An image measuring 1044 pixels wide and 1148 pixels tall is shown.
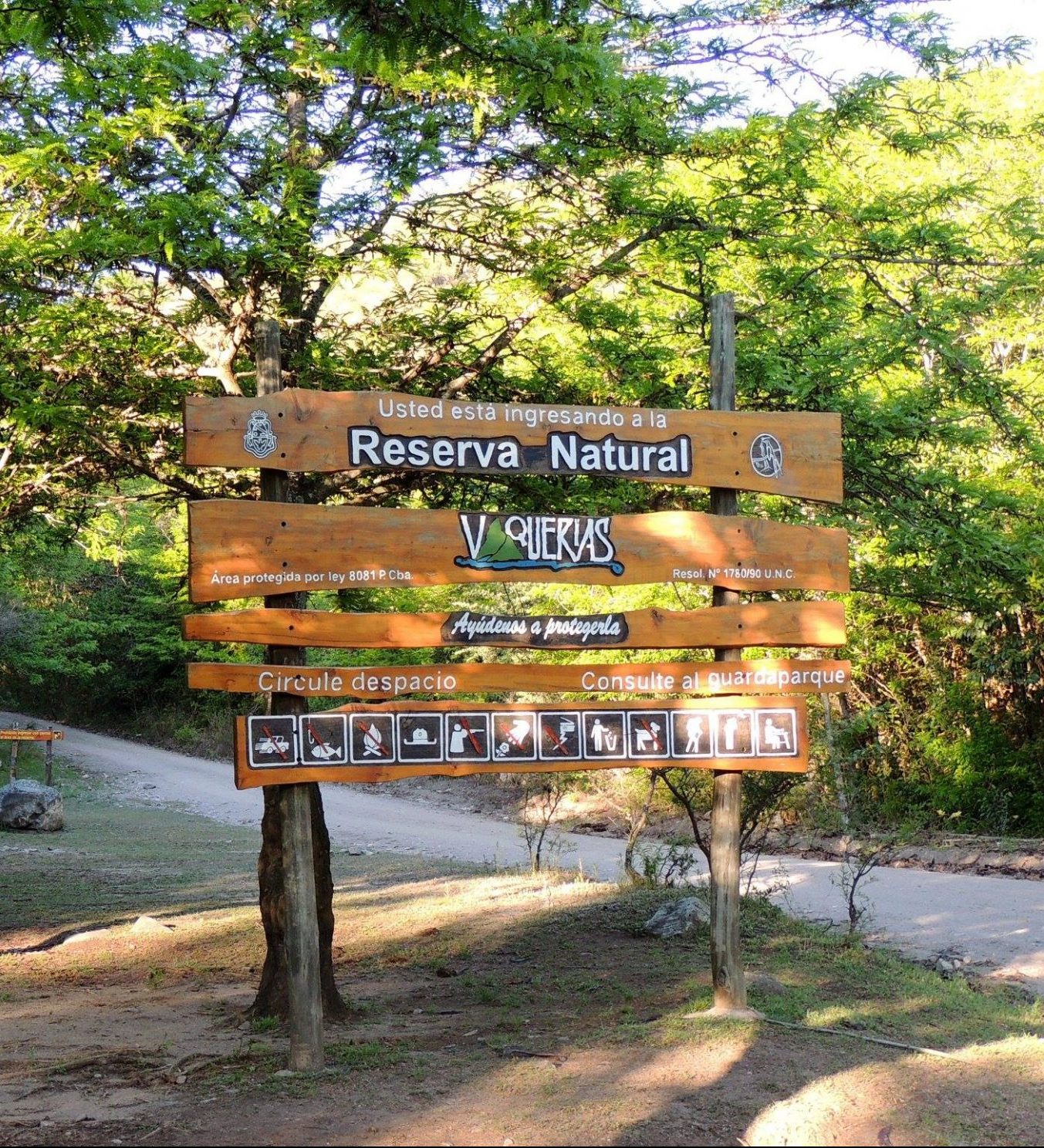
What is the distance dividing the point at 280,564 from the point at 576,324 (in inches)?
170

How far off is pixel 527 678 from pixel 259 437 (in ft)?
6.59

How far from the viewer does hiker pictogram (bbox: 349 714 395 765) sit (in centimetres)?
679

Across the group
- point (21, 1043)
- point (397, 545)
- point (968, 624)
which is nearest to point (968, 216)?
point (968, 624)

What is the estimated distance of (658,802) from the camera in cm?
2130

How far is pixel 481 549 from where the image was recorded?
23.2 ft

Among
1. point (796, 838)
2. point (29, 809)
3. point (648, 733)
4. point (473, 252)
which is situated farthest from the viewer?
point (29, 809)

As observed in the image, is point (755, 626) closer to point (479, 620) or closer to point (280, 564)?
point (479, 620)

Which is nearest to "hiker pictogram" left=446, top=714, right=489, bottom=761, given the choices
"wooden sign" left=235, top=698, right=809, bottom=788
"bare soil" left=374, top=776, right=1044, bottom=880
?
"wooden sign" left=235, top=698, right=809, bottom=788

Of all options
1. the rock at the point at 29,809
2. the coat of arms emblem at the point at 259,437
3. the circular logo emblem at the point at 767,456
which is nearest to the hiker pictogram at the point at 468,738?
the coat of arms emblem at the point at 259,437

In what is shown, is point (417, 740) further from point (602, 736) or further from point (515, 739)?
point (602, 736)

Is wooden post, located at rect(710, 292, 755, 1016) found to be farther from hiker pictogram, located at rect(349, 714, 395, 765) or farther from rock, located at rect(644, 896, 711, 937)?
rock, located at rect(644, 896, 711, 937)

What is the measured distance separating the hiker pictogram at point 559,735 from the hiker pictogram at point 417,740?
1.99ft

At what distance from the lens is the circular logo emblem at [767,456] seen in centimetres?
766

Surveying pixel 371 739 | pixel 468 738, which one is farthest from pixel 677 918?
pixel 371 739
